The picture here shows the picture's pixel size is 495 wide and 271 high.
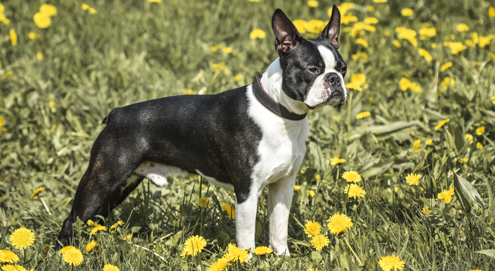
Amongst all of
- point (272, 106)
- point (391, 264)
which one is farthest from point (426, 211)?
point (272, 106)

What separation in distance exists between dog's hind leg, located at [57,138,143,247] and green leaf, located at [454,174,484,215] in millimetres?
1951

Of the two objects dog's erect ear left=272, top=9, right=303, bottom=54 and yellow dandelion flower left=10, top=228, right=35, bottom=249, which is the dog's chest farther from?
yellow dandelion flower left=10, top=228, right=35, bottom=249

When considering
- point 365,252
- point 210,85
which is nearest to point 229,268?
point 365,252

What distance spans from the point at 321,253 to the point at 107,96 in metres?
3.23

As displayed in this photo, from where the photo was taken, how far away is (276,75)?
3.00 metres

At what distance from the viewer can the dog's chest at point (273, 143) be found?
9.73 ft

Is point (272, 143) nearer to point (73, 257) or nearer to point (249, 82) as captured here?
point (73, 257)

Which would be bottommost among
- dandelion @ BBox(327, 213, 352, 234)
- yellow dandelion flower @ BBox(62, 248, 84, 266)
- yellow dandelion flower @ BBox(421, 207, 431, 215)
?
yellow dandelion flower @ BBox(62, 248, 84, 266)

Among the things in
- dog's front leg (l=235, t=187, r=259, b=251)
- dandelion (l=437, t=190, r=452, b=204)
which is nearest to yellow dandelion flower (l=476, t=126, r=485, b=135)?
dandelion (l=437, t=190, r=452, b=204)

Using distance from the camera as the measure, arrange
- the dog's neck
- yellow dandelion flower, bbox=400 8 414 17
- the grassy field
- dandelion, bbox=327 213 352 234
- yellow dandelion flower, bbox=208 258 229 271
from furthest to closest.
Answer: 1. yellow dandelion flower, bbox=400 8 414 17
2. the grassy field
3. the dog's neck
4. dandelion, bbox=327 213 352 234
5. yellow dandelion flower, bbox=208 258 229 271

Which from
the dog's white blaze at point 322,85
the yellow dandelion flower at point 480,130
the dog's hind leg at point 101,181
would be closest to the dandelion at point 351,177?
the dog's white blaze at point 322,85

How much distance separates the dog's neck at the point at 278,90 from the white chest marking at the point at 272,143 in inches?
3.2

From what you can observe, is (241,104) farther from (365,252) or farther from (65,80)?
(65,80)

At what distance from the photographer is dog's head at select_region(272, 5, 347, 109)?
2.84 m
